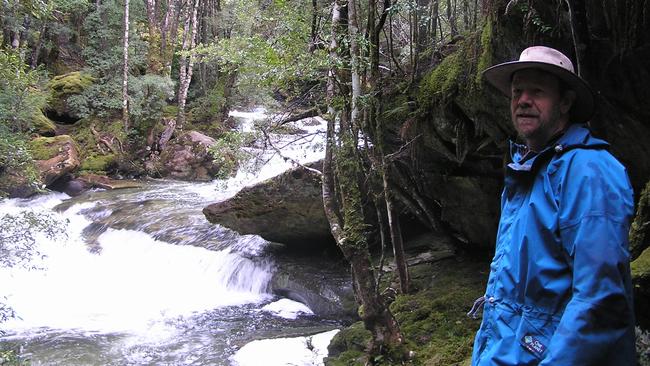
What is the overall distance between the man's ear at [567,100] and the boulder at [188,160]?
59.8ft

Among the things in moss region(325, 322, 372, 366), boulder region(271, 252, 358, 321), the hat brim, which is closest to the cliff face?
the hat brim

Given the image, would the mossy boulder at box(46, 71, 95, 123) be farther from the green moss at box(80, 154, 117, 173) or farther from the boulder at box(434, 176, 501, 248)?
the boulder at box(434, 176, 501, 248)

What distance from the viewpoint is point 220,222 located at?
10742 millimetres

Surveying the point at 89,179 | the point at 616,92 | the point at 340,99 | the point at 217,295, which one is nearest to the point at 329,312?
the point at 217,295

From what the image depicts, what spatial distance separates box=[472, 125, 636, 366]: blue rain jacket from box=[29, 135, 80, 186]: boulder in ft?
57.8

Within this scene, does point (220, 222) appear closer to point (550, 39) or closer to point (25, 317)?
point (25, 317)

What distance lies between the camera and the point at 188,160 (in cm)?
2003

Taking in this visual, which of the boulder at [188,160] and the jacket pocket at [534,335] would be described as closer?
the jacket pocket at [534,335]

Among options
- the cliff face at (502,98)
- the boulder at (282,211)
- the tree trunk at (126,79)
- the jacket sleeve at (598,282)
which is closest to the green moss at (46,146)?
the tree trunk at (126,79)

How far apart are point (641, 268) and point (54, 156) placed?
18.2 m

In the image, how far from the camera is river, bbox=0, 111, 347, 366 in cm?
743

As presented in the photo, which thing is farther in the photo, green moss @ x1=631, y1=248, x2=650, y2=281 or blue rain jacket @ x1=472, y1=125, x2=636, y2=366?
green moss @ x1=631, y1=248, x2=650, y2=281

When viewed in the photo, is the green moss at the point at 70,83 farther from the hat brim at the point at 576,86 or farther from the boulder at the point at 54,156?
the hat brim at the point at 576,86

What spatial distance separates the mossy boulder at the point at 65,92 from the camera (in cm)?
2058
